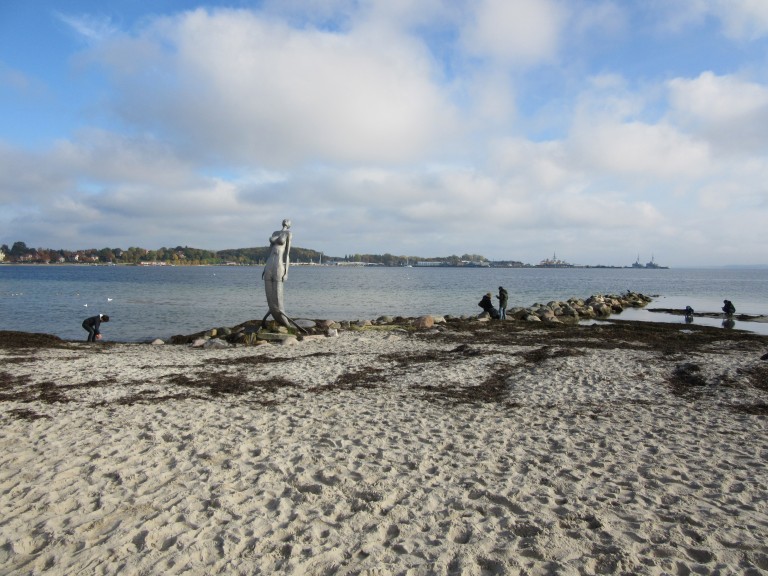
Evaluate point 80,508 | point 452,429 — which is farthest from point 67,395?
point 452,429

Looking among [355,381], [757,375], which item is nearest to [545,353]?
[757,375]

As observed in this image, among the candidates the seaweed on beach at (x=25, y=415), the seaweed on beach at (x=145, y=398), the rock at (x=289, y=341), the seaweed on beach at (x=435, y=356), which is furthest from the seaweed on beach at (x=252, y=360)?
the seaweed on beach at (x=25, y=415)

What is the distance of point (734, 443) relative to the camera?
7.43m

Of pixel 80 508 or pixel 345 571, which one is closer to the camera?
pixel 345 571

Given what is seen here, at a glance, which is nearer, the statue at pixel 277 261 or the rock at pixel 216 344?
the rock at pixel 216 344

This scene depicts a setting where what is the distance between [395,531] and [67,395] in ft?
26.6

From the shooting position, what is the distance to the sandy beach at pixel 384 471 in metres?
4.61

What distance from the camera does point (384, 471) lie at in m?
6.40

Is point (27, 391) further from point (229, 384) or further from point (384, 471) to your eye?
point (384, 471)

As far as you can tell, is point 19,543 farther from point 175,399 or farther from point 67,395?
point 67,395

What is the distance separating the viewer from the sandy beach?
15.1 feet

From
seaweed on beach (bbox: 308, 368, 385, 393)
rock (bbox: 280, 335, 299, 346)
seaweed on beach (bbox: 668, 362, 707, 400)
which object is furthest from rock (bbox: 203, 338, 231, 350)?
seaweed on beach (bbox: 668, 362, 707, 400)

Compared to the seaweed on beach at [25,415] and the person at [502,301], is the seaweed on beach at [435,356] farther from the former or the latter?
the person at [502,301]

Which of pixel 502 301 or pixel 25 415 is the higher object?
pixel 502 301
